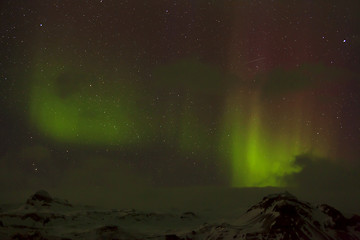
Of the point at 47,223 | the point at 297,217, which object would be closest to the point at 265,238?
the point at 297,217

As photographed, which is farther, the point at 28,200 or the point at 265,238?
the point at 28,200

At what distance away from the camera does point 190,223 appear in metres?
105

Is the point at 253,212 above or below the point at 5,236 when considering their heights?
above

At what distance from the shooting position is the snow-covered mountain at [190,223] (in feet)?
215

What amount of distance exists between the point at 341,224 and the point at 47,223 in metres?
62.0

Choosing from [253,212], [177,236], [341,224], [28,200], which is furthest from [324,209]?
[28,200]

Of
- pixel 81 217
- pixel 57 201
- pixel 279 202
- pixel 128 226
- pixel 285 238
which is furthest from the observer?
pixel 57 201

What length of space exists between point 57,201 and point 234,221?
213ft

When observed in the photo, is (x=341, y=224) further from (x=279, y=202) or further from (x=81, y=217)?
(x=81, y=217)

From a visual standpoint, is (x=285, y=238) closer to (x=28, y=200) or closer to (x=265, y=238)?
(x=265, y=238)

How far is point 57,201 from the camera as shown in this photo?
12550 centimetres

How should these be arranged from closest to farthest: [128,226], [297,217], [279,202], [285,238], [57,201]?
[285,238], [297,217], [279,202], [128,226], [57,201]

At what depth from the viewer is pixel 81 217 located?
362ft

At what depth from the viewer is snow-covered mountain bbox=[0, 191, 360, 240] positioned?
215 feet
